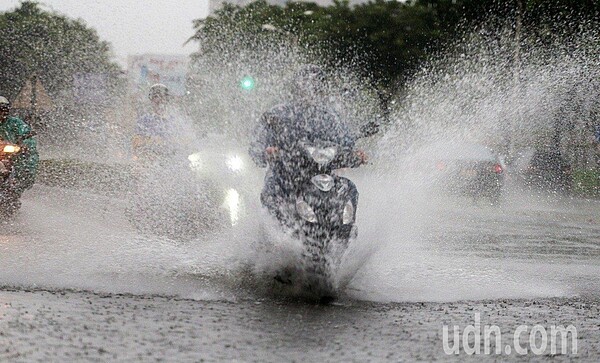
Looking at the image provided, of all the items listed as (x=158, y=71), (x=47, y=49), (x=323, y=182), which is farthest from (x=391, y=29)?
(x=323, y=182)

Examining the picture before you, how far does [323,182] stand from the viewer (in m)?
7.30

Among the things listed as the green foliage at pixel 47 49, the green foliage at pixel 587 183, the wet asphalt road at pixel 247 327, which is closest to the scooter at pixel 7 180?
the wet asphalt road at pixel 247 327

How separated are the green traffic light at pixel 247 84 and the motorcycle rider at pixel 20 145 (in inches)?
389

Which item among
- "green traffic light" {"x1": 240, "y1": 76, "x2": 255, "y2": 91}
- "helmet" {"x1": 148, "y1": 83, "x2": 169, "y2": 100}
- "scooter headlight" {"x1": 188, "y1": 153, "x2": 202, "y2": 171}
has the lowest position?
"scooter headlight" {"x1": 188, "y1": 153, "x2": 202, "y2": 171}

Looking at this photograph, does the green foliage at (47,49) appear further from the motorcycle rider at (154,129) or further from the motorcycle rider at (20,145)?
the motorcycle rider at (154,129)

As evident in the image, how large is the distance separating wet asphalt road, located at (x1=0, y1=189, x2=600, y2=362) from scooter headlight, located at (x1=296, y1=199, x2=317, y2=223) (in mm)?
585

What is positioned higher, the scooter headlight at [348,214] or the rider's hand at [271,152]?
the rider's hand at [271,152]

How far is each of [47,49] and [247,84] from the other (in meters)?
28.1

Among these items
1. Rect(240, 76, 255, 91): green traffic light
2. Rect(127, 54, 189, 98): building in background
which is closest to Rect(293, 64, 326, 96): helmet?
Rect(240, 76, 255, 91): green traffic light

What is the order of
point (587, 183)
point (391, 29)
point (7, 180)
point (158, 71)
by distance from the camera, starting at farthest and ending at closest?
point (158, 71)
point (391, 29)
point (587, 183)
point (7, 180)

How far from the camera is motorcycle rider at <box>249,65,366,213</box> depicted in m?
7.76

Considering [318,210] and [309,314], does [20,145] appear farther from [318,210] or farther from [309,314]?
[309,314]

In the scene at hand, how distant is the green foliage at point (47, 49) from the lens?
163 feet

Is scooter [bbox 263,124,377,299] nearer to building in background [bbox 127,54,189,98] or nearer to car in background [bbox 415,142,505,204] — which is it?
car in background [bbox 415,142,505,204]
